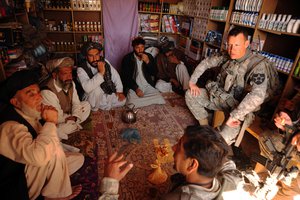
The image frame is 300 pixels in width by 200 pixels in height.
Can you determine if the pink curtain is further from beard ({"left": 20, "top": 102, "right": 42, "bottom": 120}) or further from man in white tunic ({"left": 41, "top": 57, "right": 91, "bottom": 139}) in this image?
beard ({"left": 20, "top": 102, "right": 42, "bottom": 120})

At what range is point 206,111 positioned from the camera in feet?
10.5

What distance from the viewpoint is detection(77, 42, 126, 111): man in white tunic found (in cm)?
326

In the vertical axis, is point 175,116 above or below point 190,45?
below

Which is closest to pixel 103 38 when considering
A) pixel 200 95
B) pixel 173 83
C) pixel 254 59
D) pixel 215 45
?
pixel 173 83

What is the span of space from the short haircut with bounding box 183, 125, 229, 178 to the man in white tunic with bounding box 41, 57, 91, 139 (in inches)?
78.1

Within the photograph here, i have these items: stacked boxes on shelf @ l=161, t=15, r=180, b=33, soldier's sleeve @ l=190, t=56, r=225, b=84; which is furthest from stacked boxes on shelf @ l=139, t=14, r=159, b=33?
soldier's sleeve @ l=190, t=56, r=225, b=84

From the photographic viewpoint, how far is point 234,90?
272 cm

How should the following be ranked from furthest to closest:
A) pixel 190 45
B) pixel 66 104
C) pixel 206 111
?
1. pixel 190 45
2. pixel 206 111
3. pixel 66 104

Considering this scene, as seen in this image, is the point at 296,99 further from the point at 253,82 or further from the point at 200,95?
the point at 200,95

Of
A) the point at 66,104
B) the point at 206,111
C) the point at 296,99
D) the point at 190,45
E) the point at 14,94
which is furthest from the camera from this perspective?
the point at 190,45

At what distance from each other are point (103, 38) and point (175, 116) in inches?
109

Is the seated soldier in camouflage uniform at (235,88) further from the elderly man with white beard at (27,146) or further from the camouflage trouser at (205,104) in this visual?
the elderly man with white beard at (27,146)

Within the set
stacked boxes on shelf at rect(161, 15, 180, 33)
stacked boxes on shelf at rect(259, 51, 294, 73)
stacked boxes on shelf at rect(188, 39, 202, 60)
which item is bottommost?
stacked boxes on shelf at rect(188, 39, 202, 60)

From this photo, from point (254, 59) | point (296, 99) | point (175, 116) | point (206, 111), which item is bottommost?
point (175, 116)
